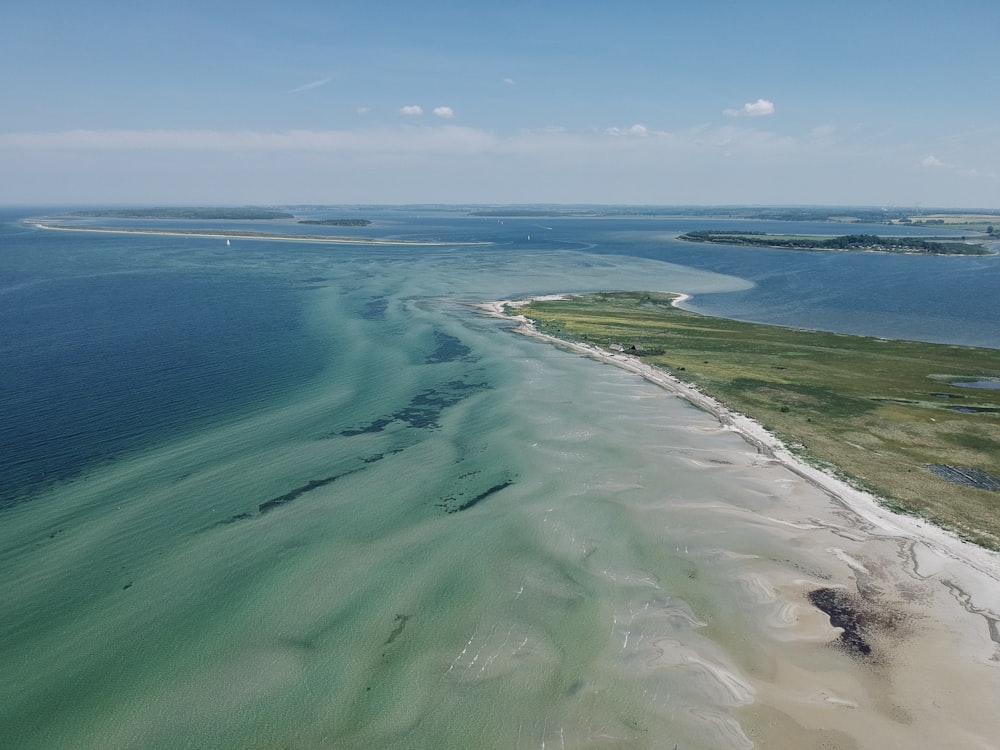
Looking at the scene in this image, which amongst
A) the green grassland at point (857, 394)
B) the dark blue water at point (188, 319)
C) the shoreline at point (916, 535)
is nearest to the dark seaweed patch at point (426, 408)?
the dark blue water at point (188, 319)

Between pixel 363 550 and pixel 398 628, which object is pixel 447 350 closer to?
pixel 363 550

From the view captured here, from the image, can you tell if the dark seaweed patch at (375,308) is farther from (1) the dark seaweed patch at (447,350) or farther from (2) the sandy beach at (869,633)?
(2) the sandy beach at (869,633)

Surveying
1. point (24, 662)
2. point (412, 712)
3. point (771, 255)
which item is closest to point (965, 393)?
point (412, 712)

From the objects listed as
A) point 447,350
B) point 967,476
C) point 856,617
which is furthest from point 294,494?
point 967,476

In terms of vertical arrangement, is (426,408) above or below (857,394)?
below

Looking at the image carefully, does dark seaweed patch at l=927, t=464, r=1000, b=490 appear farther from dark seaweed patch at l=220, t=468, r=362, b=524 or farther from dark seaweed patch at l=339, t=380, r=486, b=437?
dark seaweed patch at l=220, t=468, r=362, b=524

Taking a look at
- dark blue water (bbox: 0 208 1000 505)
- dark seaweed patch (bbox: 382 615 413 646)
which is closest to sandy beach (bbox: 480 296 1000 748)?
dark seaweed patch (bbox: 382 615 413 646)
